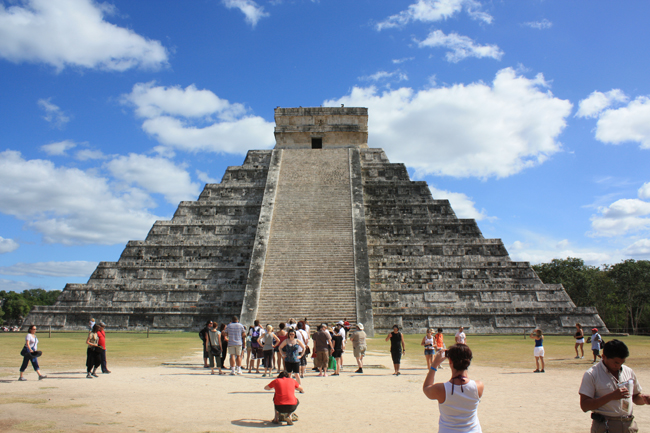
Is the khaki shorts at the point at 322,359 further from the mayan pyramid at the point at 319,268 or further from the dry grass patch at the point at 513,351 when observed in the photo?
the mayan pyramid at the point at 319,268

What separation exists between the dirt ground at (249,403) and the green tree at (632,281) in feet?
100

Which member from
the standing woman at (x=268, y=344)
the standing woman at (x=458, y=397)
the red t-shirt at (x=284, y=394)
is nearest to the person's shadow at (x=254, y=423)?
the red t-shirt at (x=284, y=394)

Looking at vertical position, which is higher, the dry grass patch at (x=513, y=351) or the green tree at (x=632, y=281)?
the green tree at (x=632, y=281)

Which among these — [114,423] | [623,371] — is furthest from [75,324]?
[623,371]

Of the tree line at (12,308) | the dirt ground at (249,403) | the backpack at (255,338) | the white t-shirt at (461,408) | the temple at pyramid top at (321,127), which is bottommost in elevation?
the tree line at (12,308)

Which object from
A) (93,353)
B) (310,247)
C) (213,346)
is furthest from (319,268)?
(93,353)

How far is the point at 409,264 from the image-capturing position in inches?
838

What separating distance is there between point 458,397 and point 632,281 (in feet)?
129

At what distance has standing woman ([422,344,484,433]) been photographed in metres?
3.14

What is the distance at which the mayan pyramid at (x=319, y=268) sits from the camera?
62.3ft

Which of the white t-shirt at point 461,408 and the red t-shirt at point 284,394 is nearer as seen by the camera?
the white t-shirt at point 461,408

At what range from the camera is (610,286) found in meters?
37.7

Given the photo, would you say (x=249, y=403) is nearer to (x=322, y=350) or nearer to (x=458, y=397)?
(x=322, y=350)

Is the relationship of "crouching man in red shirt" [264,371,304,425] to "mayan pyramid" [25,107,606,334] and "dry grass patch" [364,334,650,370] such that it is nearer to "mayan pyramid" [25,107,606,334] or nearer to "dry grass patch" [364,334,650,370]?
"dry grass patch" [364,334,650,370]
